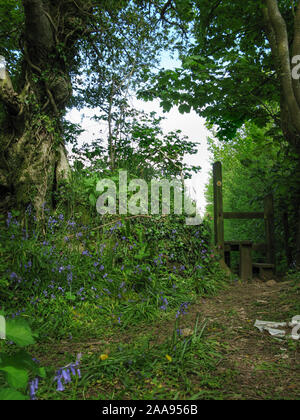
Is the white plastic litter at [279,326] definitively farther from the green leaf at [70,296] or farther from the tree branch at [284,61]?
the tree branch at [284,61]

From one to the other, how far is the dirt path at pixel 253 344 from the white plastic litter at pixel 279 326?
71 mm

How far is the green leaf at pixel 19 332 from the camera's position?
1.18 meters

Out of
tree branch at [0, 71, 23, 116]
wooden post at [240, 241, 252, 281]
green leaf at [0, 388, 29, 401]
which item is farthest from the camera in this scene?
wooden post at [240, 241, 252, 281]

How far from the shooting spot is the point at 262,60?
680 centimetres

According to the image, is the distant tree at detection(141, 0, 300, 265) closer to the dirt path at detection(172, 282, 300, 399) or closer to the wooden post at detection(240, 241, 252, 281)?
the wooden post at detection(240, 241, 252, 281)

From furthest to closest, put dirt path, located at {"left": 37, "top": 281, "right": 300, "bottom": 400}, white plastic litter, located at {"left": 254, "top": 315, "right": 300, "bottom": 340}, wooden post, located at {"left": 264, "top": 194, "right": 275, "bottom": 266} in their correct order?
wooden post, located at {"left": 264, "top": 194, "right": 275, "bottom": 266}
white plastic litter, located at {"left": 254, "top": 315, "right": 300, "bottom": 340}
dirt path, located at {"left": 37, "top": 281, "right": 300, "bottom": 400}

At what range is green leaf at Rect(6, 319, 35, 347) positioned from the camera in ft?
3.88

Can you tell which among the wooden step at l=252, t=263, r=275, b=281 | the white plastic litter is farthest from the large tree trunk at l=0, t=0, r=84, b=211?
the wooden step at l=252, t=263, r=275, b=281

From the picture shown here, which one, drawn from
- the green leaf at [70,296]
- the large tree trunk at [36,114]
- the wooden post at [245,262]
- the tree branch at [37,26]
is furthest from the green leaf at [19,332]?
the wooden post at [245,262]

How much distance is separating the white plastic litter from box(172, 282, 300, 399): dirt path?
71 mm

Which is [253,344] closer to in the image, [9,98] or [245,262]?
[245,262]

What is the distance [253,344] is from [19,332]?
2.21m

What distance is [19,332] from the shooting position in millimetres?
1238
